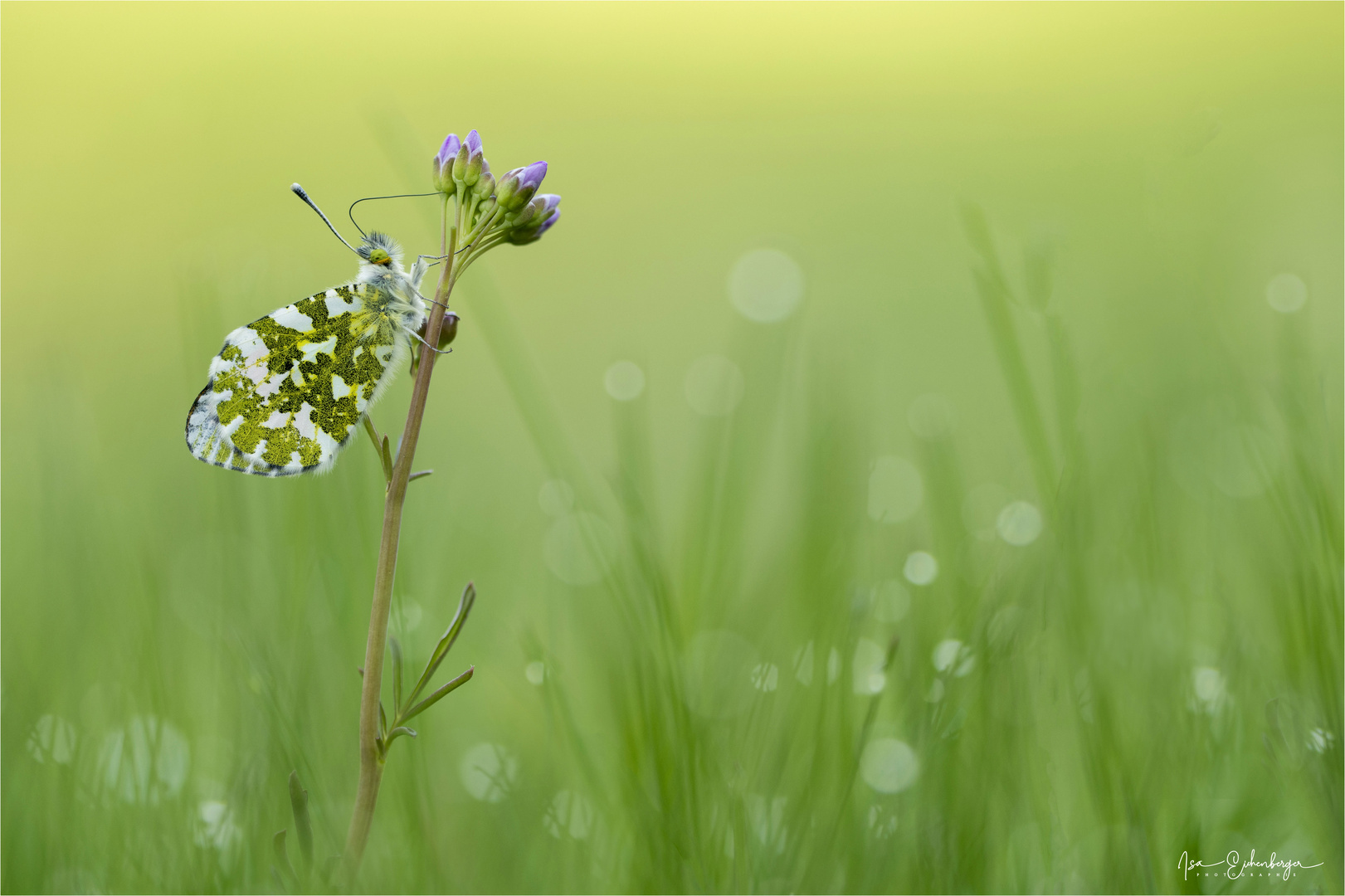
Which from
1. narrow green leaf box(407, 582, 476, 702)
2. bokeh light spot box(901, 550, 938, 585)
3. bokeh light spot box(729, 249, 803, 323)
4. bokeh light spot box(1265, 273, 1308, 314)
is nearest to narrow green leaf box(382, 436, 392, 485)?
narrow green leaf box(407, 582, 476, 702)

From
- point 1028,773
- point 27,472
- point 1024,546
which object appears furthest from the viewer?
point 27,472

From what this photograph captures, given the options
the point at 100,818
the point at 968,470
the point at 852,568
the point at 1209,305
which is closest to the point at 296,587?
the point at 100,818

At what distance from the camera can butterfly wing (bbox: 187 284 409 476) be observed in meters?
1.51

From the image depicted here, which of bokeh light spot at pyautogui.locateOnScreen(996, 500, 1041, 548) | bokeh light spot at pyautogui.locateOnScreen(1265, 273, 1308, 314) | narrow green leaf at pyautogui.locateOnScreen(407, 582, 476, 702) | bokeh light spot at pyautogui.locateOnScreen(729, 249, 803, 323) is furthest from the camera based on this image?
bokeh light spot at pyautogui.locateOnScreen(729, 249, 803, 323)

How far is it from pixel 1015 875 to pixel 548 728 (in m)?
1.13

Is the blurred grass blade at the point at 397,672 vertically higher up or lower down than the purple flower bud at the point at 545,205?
lower down

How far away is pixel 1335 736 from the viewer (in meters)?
1.57

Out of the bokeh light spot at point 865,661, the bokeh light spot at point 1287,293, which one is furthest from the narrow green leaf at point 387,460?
the bokeh light spot at point 1287,293

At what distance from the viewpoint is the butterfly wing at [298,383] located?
1.51 metres

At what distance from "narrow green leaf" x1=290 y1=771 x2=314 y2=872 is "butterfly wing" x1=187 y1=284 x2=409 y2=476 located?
0.53m

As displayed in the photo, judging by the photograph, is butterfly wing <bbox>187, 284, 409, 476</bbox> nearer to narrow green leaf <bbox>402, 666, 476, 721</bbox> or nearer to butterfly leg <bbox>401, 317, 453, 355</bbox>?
butterfly leg <bbox>401, 317, 453, 355</bbox>

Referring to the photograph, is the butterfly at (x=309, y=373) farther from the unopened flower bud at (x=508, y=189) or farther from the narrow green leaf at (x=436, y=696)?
the narrow green leaf at (x=436, y=696)

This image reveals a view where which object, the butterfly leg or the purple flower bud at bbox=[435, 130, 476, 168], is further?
the purple flower bud at bbox=[435, 130, 476, 168]

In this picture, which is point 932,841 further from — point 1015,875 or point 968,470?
point 968,470
